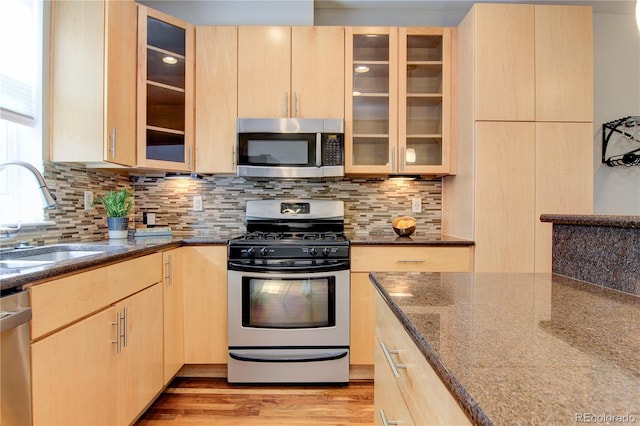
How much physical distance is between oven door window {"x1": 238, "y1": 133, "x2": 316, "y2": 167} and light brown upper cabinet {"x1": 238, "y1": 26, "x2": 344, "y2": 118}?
0.17 meters

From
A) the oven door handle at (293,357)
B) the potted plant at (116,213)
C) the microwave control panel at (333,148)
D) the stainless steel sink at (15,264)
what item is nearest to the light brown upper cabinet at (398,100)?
the microwave control panel at (333,148)

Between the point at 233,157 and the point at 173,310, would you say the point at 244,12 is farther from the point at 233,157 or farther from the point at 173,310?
the point at 173,310

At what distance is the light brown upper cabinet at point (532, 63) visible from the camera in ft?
7.14

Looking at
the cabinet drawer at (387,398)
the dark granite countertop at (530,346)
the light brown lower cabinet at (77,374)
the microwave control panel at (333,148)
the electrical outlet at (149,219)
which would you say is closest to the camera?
the dark granite countertop at (530,346)

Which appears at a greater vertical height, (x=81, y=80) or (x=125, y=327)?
(x=81, y=80)

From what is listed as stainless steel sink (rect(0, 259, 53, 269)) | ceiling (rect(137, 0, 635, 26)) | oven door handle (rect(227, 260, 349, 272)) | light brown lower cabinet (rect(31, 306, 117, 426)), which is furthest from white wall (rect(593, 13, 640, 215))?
stainless steel sink (rect(0, 259, 53, 269))

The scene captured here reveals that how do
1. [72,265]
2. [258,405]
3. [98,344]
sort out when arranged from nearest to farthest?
[72,265] → [98,344] → [258,405]

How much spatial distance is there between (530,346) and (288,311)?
5.60 feet

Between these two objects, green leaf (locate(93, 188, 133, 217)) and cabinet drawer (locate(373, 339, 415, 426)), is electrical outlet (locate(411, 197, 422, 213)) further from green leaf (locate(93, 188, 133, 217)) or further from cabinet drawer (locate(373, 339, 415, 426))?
green leaf (locate(93, 188, 133, 217))

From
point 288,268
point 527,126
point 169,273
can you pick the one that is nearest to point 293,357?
point 288,268

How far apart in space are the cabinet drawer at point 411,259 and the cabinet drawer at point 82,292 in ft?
4.13

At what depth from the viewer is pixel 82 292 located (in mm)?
1257

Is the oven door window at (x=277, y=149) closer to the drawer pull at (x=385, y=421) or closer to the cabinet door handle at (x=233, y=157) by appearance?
the cabinet door handle at (x=233, y=157)

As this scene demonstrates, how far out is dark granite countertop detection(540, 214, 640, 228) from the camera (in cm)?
85
